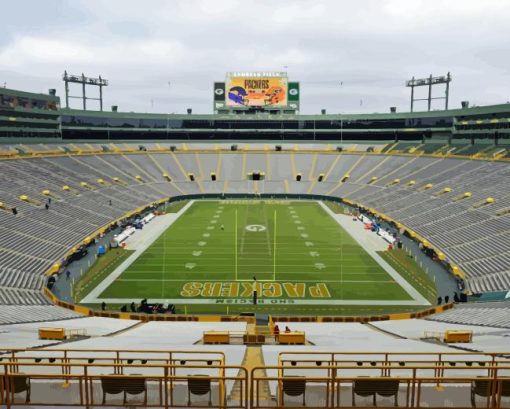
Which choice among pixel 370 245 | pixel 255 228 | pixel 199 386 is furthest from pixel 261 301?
pixel 255 228

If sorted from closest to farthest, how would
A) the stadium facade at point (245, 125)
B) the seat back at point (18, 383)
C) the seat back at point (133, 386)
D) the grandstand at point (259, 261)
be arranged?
the seat back at point (18, 383) → the seat back at point (133, 386) → the grandstand at point (259, 261) → the stadium facade at point (245, 125)

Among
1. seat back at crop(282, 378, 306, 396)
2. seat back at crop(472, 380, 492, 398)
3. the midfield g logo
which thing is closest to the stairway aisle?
seat back at crop(282, 378, 306, 396)

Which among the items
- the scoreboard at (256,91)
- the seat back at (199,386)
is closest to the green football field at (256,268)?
the seat back at (199,386)

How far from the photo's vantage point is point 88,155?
70.2 meters

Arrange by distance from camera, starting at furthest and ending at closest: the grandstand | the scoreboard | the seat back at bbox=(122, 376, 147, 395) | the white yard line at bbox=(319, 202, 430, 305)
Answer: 1. the scoreboard
2. the white yard line at bbox=(319, 202, 430, 305)
3. the grandstand
4. the seat back at bbox=(122, 376, 147, 395)

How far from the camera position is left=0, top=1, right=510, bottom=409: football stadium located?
25.2 feet

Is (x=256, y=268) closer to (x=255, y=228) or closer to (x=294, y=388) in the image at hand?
(x=255, y=228)

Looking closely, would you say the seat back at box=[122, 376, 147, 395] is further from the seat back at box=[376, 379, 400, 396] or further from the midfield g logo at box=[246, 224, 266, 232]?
the midfield g logo at box=[246, 224, 266, 232]

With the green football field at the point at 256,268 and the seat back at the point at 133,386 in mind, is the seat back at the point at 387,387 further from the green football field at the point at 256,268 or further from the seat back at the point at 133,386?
the green football field at the point at 256,268

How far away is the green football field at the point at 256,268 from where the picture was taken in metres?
26.9

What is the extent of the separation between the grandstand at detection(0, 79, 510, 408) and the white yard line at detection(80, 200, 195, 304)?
50cm

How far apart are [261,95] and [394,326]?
226ft

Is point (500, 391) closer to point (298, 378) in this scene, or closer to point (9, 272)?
point (298, 378)

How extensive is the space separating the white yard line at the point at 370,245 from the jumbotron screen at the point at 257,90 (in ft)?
96.7
